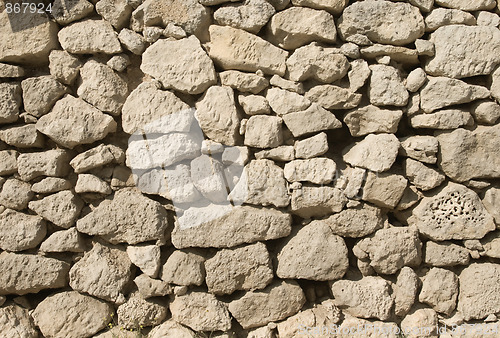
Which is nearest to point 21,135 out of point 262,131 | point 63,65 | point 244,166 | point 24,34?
point 63,65

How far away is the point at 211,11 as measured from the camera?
3152 mm

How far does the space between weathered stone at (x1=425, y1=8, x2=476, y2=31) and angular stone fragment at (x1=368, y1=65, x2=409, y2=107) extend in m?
0.40

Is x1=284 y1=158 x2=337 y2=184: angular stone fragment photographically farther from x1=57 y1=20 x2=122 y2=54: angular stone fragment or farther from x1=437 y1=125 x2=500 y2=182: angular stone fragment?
x1=57 y1=20 x2=122 y2=54: angular stone fragment

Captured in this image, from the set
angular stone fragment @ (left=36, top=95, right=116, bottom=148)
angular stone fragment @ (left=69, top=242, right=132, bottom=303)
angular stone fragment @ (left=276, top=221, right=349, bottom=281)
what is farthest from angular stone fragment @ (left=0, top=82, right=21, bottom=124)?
angular stone fragment @ (left=276, top=221, right=349, bottom=281)

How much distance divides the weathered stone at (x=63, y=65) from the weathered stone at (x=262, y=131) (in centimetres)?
118

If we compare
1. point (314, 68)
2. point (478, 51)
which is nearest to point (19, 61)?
point (314, 68)

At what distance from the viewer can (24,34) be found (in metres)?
3.07

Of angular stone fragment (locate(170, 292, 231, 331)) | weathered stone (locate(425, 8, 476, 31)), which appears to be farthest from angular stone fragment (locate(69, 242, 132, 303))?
weathered stone (locate(425, 8, 476, 31))

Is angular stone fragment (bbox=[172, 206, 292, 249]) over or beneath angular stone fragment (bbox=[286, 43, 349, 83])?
beneath

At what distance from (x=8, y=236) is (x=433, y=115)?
2795mm

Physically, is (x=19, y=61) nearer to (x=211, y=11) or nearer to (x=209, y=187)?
(x=211, y=11)

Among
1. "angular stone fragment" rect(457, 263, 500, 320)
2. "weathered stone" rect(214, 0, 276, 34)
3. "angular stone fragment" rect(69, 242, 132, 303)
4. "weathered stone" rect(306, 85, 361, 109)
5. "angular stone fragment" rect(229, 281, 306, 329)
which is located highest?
"weathered stone" rect(214, 0, 276, 34)

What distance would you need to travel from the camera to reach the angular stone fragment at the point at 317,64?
3057mm

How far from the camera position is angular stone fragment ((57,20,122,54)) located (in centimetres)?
309
